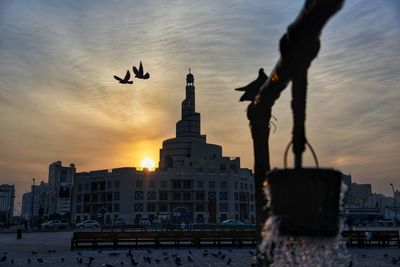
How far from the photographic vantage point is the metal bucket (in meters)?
2.55

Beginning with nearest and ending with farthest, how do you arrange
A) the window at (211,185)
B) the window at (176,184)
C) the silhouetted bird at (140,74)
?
the silhouetted bird at (140,74) < the window at (176,184) < the window at (211,185)

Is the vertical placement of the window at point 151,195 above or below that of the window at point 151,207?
above

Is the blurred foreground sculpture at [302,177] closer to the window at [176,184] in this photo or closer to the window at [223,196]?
the window at [176,184]

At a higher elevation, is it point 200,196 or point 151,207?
point 200,196

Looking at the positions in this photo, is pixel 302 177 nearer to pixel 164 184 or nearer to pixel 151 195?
pixel 164 184

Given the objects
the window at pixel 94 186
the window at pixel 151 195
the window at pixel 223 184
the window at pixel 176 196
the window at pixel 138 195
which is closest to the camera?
the window at pixel 138 195

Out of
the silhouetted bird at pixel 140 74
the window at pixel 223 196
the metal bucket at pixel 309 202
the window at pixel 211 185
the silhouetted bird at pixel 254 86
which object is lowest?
the metal bucket at pixel 309 202

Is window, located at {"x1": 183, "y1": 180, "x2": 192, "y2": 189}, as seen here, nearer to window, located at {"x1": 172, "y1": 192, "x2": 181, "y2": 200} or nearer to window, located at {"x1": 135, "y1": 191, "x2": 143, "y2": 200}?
window, located at {"x1": 172, "y1": 192, "x2": 181, "y2": 200}

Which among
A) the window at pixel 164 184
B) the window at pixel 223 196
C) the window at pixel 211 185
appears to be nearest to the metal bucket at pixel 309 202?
the window at pixel 164 184

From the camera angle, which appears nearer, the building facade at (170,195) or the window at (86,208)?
the building facade at (170,195)

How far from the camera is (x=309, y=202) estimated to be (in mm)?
2584

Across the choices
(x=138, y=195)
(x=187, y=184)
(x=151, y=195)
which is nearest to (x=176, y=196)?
(x=187, y=184)

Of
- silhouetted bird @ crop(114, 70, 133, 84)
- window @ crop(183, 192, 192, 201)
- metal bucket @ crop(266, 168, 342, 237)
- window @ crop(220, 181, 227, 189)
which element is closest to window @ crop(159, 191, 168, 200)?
window @ crop(183, 192, 192, 201)

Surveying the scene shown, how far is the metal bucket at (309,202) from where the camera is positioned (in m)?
2.55
